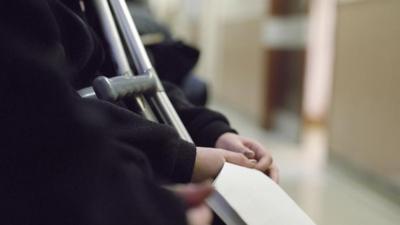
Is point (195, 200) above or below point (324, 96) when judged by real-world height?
above

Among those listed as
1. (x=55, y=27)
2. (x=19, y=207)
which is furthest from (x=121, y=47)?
(x=19, y=207)

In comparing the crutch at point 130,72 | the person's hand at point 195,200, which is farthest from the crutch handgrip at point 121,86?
the person's hand at point 195,200

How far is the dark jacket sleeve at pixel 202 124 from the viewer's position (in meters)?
0.89

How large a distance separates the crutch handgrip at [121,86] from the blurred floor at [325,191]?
0.84m

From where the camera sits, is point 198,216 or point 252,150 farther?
point 252,150

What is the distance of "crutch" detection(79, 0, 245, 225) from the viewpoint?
2.47 feet

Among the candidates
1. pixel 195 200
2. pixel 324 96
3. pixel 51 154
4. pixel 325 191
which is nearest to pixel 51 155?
pixel 51 154

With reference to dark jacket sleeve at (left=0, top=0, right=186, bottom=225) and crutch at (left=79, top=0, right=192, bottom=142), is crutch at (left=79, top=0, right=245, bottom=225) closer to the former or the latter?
crutch at (left=79, top=0, right=192, bottom=142)

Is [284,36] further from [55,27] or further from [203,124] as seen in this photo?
[55,27]

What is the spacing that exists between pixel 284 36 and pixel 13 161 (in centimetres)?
269

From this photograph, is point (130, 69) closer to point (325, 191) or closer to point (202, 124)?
point (202, 124)

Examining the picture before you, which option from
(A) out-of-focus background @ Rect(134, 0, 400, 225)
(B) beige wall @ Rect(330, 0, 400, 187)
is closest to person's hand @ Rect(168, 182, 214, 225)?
(A) out-of-focus background @ Rect(134, 0, 400, 225)

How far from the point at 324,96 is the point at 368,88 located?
1.50 meters

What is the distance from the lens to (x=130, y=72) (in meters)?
0.83
